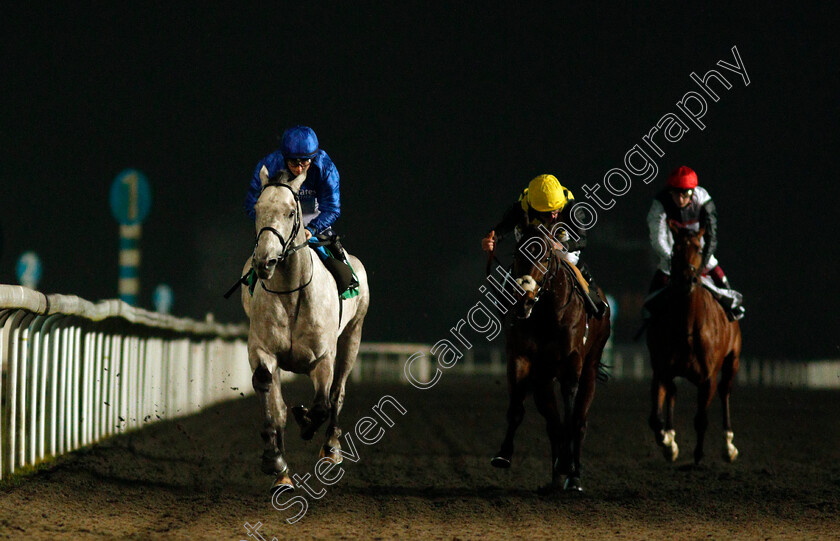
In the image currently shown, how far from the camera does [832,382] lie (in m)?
36.0

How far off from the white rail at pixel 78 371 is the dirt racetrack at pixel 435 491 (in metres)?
0.27

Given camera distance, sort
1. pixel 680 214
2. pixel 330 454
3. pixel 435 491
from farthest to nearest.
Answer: pixel 680 214, pixel 330 454, pixel 435 491

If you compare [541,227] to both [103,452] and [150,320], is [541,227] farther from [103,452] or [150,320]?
[150,320]

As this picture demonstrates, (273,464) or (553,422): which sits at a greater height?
(553,422)

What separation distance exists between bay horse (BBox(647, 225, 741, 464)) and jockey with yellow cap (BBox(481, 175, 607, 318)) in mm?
1033

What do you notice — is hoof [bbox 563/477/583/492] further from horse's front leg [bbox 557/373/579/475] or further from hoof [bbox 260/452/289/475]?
hoof [bbox 260/452/289/475]

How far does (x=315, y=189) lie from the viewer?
8797mm

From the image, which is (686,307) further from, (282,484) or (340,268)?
(282,484)

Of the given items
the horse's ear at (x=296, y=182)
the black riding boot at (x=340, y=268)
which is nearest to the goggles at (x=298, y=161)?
the horse's ear at (x=296, y=182)

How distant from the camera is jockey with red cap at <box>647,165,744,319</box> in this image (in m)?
9.80

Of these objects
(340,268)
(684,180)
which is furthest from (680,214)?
(340,268)

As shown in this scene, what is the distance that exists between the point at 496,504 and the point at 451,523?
888mm

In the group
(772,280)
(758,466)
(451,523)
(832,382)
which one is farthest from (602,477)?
(772,280)

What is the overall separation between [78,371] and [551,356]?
13.6ft
